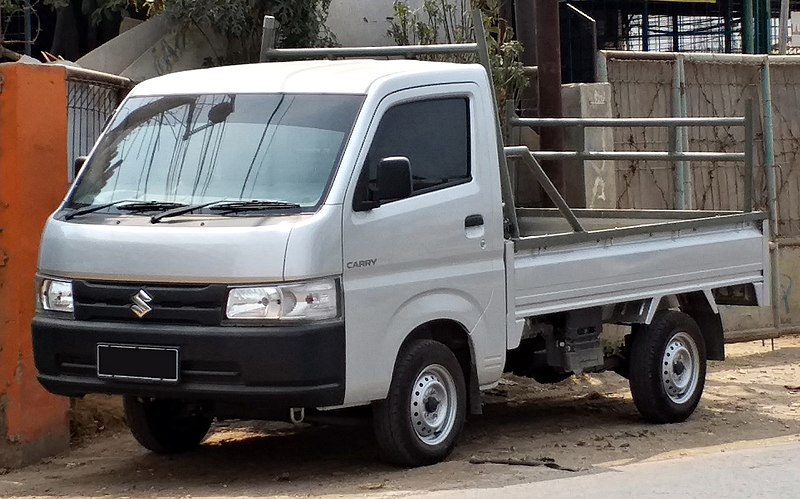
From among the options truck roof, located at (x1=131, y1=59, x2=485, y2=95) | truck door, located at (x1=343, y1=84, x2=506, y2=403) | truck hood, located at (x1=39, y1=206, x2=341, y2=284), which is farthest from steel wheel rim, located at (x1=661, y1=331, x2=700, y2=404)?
truck hood, located at (x1=39, y1=206, x2=341, y2=284)

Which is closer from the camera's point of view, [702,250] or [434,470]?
[434,470]

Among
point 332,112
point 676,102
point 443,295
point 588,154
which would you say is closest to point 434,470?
point 443,295

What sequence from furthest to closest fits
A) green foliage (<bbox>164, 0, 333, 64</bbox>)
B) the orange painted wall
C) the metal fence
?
green foliage (<bbox>164, 0, 333, 64</bbox>)
the metal fence
the orange painted wall

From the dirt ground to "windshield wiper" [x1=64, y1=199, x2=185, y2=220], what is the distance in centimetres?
136

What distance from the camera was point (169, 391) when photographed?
21.2ft

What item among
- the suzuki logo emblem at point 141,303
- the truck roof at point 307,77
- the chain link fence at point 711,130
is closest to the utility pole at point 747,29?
the chain link fence at point 711,130

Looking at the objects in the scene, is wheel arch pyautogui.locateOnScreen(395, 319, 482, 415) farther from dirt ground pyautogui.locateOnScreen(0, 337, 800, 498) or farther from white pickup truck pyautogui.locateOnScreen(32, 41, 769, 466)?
dirt ground pyautogui.locateOnScreen(0, 337, 800, 498)

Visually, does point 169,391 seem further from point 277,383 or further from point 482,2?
point 482,2

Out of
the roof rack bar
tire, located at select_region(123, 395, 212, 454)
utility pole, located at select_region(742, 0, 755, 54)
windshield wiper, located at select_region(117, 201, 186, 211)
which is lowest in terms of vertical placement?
tire, located at select_region(123, 395, 212, 454)

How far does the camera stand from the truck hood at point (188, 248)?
6273mm

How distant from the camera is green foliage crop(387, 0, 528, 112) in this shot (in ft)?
37.6

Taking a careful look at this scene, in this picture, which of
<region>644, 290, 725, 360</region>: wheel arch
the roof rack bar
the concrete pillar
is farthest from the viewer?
the concrete pillar

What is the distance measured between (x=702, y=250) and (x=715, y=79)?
4520mm

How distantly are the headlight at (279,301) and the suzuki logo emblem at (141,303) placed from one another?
408 mm
